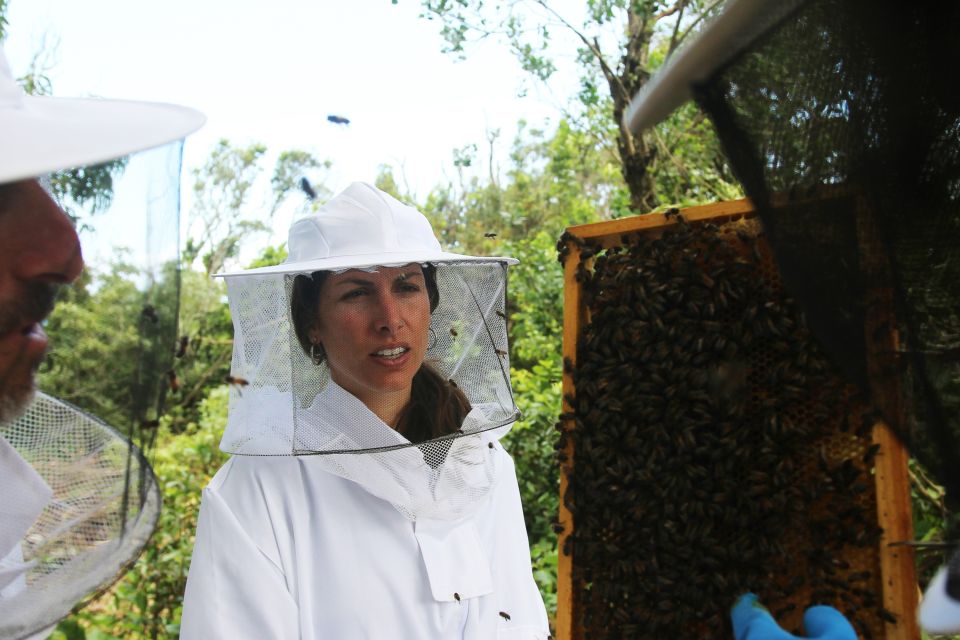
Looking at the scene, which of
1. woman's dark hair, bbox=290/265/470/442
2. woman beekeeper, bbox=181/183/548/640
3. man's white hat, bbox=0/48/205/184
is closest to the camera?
man's white hat, bbox=0/48/205/184

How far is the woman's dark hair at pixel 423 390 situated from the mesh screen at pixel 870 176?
63.7 inches

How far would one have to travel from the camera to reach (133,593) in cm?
447

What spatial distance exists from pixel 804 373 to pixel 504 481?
3.71ft

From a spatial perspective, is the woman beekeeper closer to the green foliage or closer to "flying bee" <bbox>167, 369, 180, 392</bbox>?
"flying bee" <bbox>167, 369, 180, 392</bbox>

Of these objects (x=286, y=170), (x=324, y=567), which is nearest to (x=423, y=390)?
(x=324, y=567)

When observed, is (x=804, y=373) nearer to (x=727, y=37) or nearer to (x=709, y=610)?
(x=709, y=610)

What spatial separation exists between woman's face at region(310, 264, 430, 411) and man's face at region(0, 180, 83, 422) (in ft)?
4.31

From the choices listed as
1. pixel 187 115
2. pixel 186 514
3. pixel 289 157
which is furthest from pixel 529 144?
pixel 187 115

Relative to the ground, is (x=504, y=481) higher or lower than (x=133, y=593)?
higher

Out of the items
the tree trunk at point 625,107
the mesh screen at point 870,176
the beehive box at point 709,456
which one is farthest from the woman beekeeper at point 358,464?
the tree trunk at point 625,107

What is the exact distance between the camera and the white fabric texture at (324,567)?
2.08m

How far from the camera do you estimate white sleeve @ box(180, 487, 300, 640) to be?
205 cm

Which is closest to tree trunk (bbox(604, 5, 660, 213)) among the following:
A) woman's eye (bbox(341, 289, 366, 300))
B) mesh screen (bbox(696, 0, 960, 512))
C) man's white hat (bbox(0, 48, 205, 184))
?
woman's eye (bbox(341, 289, 366, 300))

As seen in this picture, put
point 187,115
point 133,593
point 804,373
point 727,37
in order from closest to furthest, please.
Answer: point 727,37 → point 187,115 → point 804,373 → point 133,593
